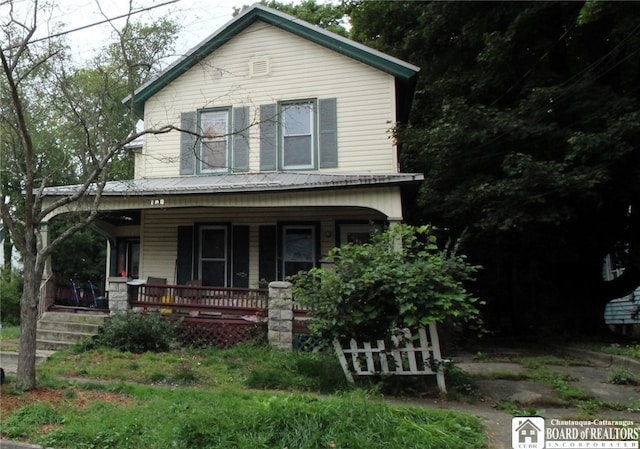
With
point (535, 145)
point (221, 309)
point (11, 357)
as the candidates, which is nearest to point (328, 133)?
point (535, 145)

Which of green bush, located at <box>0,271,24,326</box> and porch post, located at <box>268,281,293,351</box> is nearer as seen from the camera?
porch post, located at <box>268,281,293,351</box>

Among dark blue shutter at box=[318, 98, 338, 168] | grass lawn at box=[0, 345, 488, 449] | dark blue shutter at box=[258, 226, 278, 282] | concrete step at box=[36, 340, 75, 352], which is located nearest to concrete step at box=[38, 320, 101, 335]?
concrete step at box=[36, 340, 75, 352]

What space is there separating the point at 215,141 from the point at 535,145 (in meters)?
7.76

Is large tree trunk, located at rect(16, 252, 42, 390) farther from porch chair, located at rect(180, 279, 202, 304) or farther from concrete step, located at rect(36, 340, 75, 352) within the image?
porch chair, located at rect(180, 279, 202, 304)

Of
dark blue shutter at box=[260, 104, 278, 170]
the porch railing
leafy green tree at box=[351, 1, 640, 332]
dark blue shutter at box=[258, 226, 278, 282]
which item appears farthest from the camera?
dark blue shutter at box=[260, 104, 278, 170]

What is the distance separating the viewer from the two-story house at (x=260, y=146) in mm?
10891

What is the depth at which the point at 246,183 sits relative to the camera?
1020 cm

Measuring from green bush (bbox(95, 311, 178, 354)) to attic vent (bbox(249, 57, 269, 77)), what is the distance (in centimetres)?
672

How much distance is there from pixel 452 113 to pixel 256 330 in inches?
248

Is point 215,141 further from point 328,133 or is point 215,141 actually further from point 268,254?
point 268,254

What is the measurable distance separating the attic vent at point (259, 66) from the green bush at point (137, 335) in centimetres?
672

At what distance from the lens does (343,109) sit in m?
11.2

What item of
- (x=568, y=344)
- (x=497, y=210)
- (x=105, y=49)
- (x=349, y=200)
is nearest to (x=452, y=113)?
(x=497, y=210)

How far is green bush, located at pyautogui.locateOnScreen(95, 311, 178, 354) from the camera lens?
8.60 meters
